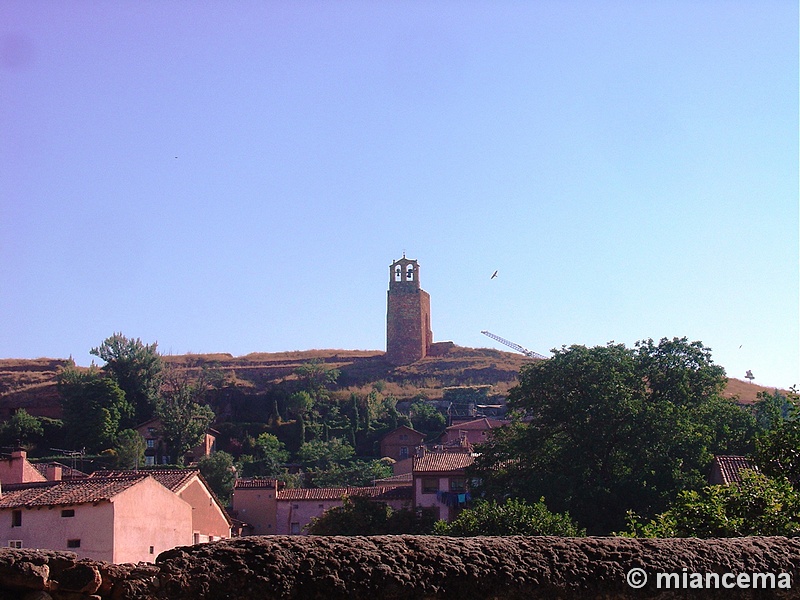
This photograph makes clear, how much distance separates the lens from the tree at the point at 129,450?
57775mm

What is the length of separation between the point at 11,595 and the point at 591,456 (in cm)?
3234

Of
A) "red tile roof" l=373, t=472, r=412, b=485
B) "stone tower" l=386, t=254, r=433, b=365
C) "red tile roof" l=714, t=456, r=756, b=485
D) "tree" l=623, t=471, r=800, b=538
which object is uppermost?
"stone tower" l=386, t=254, r=433, b=365

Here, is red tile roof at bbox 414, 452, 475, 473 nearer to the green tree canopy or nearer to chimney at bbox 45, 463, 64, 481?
the green tree canopy

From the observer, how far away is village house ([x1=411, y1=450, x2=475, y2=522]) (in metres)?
42.0

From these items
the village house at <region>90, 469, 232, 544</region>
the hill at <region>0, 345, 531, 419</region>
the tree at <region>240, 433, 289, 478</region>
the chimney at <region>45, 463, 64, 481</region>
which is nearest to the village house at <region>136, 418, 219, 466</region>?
the tree at <region>240, 433, 289, 478</region>

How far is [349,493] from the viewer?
4316 centimetres

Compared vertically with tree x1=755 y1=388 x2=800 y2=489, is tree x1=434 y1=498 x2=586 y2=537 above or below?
below

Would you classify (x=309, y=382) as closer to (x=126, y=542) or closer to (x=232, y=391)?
(x=232, y=391)

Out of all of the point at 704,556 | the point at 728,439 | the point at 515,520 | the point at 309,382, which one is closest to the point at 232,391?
the point at 309,382

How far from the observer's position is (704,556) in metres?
6.49

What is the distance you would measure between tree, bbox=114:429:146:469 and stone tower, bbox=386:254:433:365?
131 ft

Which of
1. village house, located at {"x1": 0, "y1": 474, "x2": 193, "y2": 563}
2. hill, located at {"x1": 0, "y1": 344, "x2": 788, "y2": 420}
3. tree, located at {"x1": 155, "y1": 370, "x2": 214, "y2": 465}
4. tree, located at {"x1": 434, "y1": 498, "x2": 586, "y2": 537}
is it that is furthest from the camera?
hill, located at {"x1": 0, "y1": 344, "x2": 788, "y2": 420}

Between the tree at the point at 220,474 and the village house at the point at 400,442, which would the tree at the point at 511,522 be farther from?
the village house at the point at 400,442

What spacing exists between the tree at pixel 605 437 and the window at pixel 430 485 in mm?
4287
